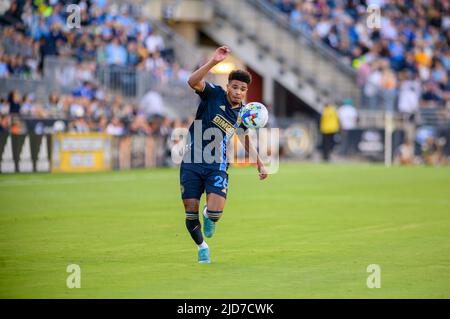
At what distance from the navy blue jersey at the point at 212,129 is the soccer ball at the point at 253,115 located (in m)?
0.15

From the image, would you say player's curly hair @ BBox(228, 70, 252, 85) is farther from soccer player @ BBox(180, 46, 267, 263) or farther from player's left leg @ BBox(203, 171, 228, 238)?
player's left leg @ BBox(203, 171, 228, 238)

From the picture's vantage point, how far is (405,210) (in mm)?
19656

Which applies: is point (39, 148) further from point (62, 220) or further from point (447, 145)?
point (447, 145)

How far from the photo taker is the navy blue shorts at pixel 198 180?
12.4 meters

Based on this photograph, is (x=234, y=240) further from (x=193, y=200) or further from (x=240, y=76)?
(x=240, y=76)

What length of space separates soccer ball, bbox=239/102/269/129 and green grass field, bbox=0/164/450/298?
1.71 m

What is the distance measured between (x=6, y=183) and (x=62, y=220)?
25.7 ft

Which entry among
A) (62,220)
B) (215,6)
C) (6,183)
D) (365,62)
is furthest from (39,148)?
(365,62)

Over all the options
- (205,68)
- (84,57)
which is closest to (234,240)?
(205,68)

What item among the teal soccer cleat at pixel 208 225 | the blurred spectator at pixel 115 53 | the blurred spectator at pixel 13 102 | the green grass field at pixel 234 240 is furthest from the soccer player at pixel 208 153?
the blurred spectator at pixel 115 53

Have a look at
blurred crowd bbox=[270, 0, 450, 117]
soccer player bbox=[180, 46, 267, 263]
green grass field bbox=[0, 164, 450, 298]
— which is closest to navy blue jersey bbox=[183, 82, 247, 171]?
soccer player bbox=[180, 46, 267, 263]

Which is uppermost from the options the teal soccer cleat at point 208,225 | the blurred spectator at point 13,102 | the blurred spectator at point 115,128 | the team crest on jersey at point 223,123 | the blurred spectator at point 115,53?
the blurred spectator at point 115,53

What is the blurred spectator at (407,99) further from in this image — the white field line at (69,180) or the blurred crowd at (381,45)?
the white field line at (69,180)
